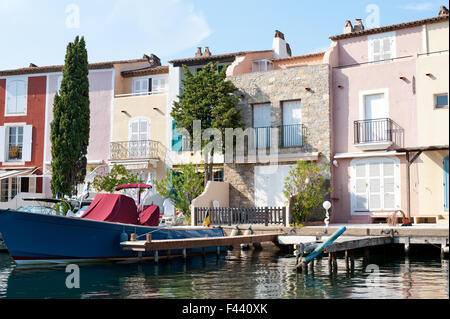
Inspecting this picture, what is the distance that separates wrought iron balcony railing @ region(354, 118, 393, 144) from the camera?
77.2 ft

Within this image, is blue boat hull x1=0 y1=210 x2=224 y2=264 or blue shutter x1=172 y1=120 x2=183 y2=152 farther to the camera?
blue shutter x1=172 y1=120 x2=183 y2=152

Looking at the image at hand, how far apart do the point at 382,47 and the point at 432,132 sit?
5028mm

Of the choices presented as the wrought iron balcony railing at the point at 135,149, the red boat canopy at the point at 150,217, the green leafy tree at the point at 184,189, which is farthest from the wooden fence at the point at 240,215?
the wrought iron balcony railing at the point at 135,149

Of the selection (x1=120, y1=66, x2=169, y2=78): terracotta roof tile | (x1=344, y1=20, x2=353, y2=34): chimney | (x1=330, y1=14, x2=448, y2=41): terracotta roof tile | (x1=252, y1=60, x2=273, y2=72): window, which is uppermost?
(x1=344, y1=20, x2=353, y2=34): chimney

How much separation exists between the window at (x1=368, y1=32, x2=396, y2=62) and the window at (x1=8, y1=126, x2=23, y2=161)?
2139 cm

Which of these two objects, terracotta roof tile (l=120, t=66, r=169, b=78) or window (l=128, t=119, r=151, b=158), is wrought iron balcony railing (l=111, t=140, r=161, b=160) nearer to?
window (l=128, t=119, r=151, b=158)

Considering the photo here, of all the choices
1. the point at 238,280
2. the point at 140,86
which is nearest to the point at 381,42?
the point at 140,86

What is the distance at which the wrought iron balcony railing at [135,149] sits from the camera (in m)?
30.7

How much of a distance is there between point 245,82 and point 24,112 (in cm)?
1508

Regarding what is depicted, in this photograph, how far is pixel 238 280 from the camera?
44.9ft

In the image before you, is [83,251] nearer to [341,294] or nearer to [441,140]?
[341,294]

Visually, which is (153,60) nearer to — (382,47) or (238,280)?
(382,47)

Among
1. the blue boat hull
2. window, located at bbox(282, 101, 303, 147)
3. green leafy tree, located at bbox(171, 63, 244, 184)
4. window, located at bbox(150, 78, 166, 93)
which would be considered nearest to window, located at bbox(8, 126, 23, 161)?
window, located at bbox(150, 78, 166, 93)
